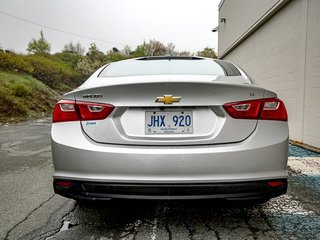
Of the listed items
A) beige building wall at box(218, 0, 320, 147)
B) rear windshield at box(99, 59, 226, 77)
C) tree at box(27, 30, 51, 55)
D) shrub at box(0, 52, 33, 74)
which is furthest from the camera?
tree at box(27, 30, 51, 55)

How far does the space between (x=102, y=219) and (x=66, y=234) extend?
35 cm

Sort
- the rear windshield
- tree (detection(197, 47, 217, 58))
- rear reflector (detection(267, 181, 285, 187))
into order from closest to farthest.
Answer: rear reflector (detection(267, 181, 285, 187)) → the rear windshield → tree (detection(197, 47, 217, 58))

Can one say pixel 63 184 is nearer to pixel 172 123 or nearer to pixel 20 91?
pixel 172 123

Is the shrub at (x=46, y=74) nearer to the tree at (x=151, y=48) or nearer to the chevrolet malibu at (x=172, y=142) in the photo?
the chevrolet malibu at (x=172, y=142)

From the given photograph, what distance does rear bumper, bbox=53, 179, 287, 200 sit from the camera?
191cm

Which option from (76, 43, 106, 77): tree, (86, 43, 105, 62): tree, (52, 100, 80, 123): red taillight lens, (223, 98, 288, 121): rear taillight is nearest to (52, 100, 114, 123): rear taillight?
(52, 100, 80, 123): red taillight lens

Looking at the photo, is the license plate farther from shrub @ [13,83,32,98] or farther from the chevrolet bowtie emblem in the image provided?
shrub @ [13,83,32,98]

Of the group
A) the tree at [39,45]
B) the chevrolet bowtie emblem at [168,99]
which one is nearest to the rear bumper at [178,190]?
the chevrolet bowtie emblem at [168,99]

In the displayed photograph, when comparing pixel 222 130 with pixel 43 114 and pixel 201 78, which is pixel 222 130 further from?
pixel 43 114

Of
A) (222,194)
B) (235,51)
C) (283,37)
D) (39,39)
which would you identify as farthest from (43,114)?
(39,39)

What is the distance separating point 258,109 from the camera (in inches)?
79.4

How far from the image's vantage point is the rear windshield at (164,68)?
249 cm

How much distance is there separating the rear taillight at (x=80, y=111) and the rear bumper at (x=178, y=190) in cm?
45

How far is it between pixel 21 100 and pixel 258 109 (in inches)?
509
